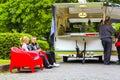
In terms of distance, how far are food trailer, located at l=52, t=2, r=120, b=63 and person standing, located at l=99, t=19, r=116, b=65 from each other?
653 mm

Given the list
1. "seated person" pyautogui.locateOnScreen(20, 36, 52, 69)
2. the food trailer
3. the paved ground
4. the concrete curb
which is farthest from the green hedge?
the concrete curb

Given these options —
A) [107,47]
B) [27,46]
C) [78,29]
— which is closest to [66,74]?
[27,46]

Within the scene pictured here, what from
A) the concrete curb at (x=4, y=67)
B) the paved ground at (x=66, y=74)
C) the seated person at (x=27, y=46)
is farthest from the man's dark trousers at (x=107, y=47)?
the concrete curb at (x=4, y=67)

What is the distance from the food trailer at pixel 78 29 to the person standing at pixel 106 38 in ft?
2.14

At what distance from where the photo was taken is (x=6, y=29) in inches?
1585

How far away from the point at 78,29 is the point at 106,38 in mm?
2623

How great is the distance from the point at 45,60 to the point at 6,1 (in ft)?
76.2

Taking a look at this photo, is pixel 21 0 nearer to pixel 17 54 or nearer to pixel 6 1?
pixel 6 1

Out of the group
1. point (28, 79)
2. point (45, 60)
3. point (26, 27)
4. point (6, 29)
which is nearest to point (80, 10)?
point (45, 60)

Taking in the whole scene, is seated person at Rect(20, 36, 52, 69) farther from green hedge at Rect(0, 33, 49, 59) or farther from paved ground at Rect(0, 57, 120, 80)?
green hedge at Rect(0, 33, 49, 59)

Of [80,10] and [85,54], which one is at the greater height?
[80,10]

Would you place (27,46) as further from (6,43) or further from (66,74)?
(6,43)

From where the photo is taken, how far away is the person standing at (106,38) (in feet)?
63.8

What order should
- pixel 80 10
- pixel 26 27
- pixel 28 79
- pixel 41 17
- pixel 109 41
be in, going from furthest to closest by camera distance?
pixel 26 27 < pixel 41 17 < pixel 80 10 < pixel 109 41 < pixel 28 79
